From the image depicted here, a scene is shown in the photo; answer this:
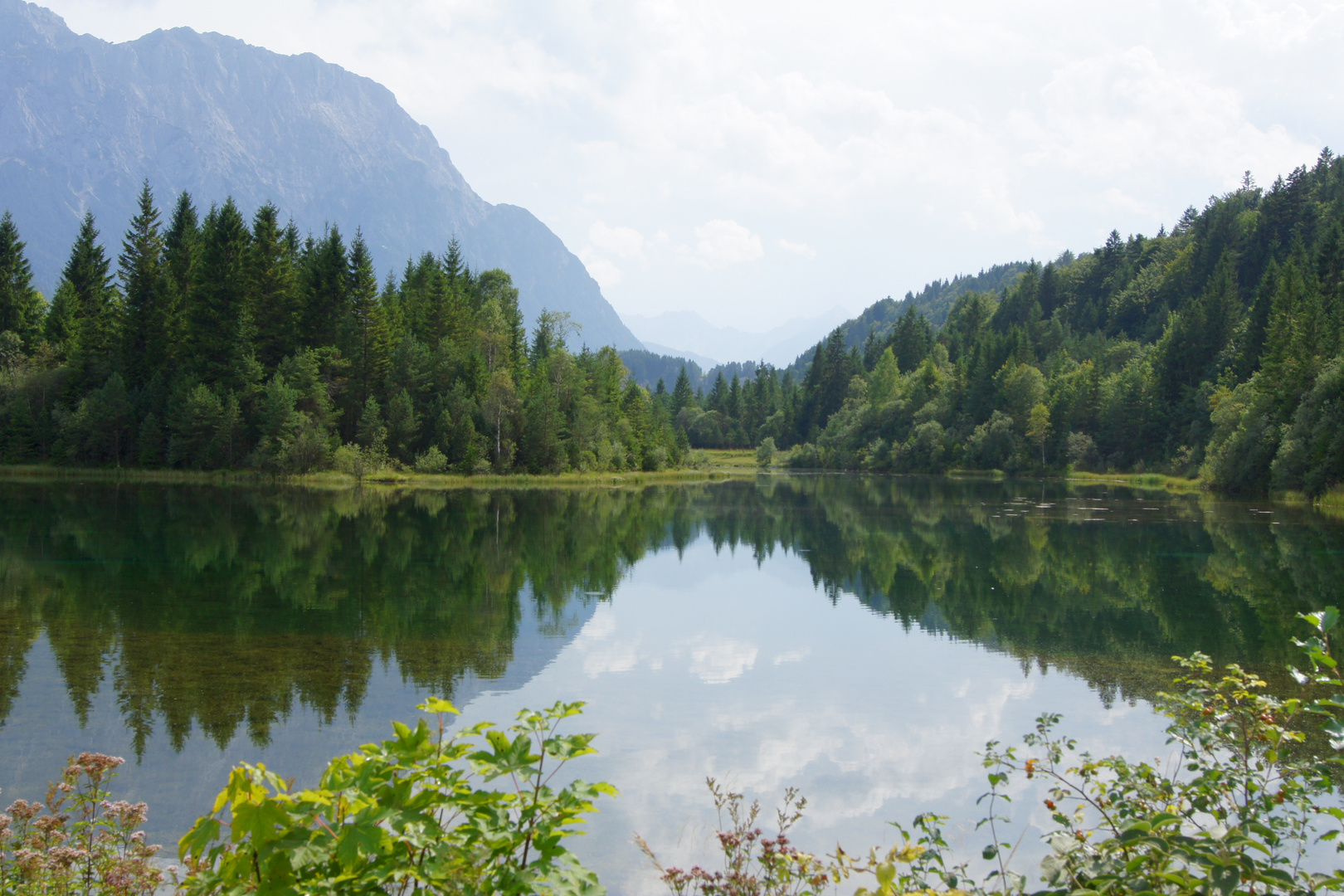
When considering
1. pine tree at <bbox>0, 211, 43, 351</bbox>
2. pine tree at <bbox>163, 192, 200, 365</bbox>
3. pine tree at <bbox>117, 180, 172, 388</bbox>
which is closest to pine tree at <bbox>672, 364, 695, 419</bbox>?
pine tree at <bbox>163, 192, 200, 365</bbox>

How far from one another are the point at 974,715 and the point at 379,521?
28287mm

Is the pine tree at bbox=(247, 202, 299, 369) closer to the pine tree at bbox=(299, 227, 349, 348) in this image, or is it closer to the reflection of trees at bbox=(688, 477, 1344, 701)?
the pine tree at bbox=(299, 227, 349, 348)

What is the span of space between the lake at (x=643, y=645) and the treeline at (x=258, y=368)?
26662mm

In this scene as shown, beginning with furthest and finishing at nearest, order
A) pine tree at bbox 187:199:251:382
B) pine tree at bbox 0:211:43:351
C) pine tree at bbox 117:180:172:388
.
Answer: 1. pine tree at bbox 0:211:43:351
2. pine tree at bbox 117:180:172:388
3. pine tree at bbox 187:199:251:382

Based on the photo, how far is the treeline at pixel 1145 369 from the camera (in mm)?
57688

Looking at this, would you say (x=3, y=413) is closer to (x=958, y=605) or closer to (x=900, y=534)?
(x=900, y=534)

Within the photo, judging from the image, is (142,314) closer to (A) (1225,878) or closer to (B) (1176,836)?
(B) (1176,836)

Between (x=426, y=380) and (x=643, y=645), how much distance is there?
56816 mm

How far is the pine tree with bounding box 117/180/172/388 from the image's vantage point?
63969mm

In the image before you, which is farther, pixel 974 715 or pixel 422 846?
pixel 974 715

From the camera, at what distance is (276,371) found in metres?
60.5

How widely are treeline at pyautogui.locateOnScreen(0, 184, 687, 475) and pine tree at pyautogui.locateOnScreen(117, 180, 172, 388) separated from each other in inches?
4.9

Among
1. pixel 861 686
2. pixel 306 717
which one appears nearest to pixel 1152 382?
pixel 861 686

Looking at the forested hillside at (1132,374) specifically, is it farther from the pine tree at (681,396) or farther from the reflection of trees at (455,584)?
the reflection of trees at (455,584)
